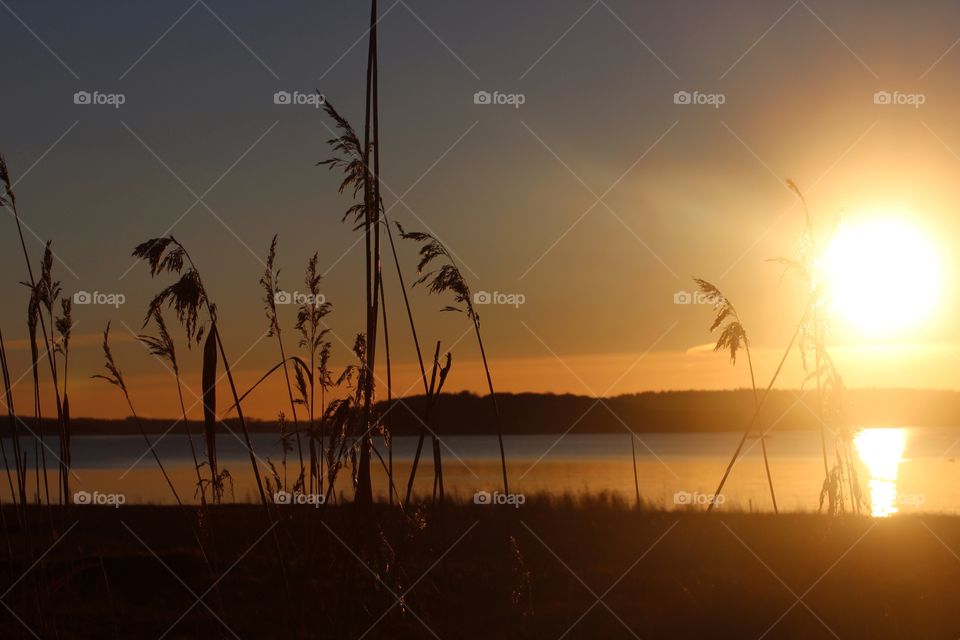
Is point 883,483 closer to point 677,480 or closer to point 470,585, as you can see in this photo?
point 677,480

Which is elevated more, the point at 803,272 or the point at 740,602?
the point at 803,272

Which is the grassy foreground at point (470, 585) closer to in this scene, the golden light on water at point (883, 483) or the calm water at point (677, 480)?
the golden light on water at point (883, 483)

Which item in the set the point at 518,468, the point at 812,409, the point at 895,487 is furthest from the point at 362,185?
the point at 518,468

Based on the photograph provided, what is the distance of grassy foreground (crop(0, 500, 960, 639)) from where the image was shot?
210 inches

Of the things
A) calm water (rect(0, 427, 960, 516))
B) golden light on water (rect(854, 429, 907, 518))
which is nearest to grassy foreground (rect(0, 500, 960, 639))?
golden light on water (rect(854, 429, 907, 518))

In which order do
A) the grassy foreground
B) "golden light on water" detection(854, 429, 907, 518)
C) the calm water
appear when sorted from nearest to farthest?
1. the grassy foreground
2. "golden light on water" detection(854, 429, 907, 518)
3. the calm water

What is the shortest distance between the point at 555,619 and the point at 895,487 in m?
28.5

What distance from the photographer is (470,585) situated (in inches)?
314

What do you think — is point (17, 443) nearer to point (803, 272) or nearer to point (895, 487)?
point (803, 272)

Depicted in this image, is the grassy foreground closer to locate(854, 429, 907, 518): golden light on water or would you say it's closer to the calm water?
locate(854, 429, 907, 518): golden light on water

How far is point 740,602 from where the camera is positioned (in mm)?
7355

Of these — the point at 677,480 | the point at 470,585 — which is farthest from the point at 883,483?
the point at 470,585

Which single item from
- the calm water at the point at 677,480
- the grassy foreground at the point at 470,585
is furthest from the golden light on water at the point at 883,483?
the grassy foreground at the point at 470,585

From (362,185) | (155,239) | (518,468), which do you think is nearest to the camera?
(155,239)
